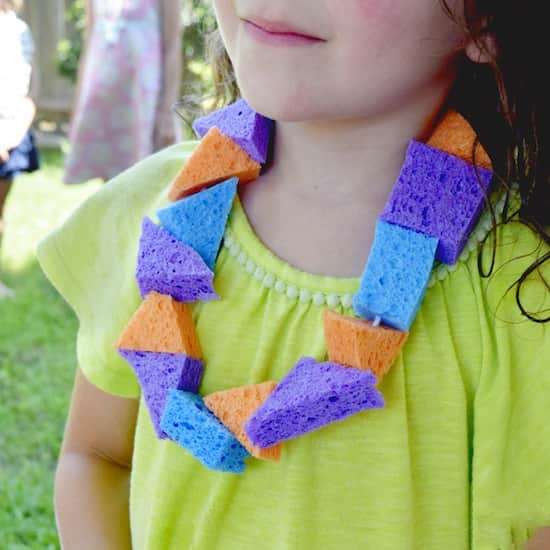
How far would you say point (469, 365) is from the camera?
1.02 m

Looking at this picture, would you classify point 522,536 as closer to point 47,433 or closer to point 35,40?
point 47,433

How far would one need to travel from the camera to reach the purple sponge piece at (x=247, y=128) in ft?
3.73

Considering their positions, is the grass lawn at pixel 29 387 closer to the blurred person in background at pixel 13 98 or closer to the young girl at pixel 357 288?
the blurred person in background at pixel 13 98

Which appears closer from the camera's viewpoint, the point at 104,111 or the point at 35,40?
the point at 104,111

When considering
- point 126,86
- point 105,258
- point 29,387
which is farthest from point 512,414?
point 126,86

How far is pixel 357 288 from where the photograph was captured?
1048 mm

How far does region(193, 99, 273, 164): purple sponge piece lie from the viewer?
3.73 feet

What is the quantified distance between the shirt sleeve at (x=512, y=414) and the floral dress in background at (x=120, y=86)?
144 inches

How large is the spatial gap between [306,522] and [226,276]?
0.30 m

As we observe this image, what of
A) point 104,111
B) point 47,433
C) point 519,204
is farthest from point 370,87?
point 104,111

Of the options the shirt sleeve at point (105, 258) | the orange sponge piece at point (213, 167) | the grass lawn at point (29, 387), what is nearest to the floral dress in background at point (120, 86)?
the grass lawn at point (29, 387)

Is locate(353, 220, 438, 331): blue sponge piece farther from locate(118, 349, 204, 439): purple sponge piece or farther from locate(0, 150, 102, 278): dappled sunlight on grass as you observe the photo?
locate(0, 150, 102, 278): dappled sunlight on grass

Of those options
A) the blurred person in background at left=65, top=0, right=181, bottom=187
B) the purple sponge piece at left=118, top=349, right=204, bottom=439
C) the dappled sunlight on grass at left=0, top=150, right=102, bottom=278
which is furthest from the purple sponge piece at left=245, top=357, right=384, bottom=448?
the dappled sunlight on grass at left=0, top=150, right=102, bottom=278

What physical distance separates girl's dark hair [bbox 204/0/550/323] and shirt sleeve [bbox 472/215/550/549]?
13 mm
